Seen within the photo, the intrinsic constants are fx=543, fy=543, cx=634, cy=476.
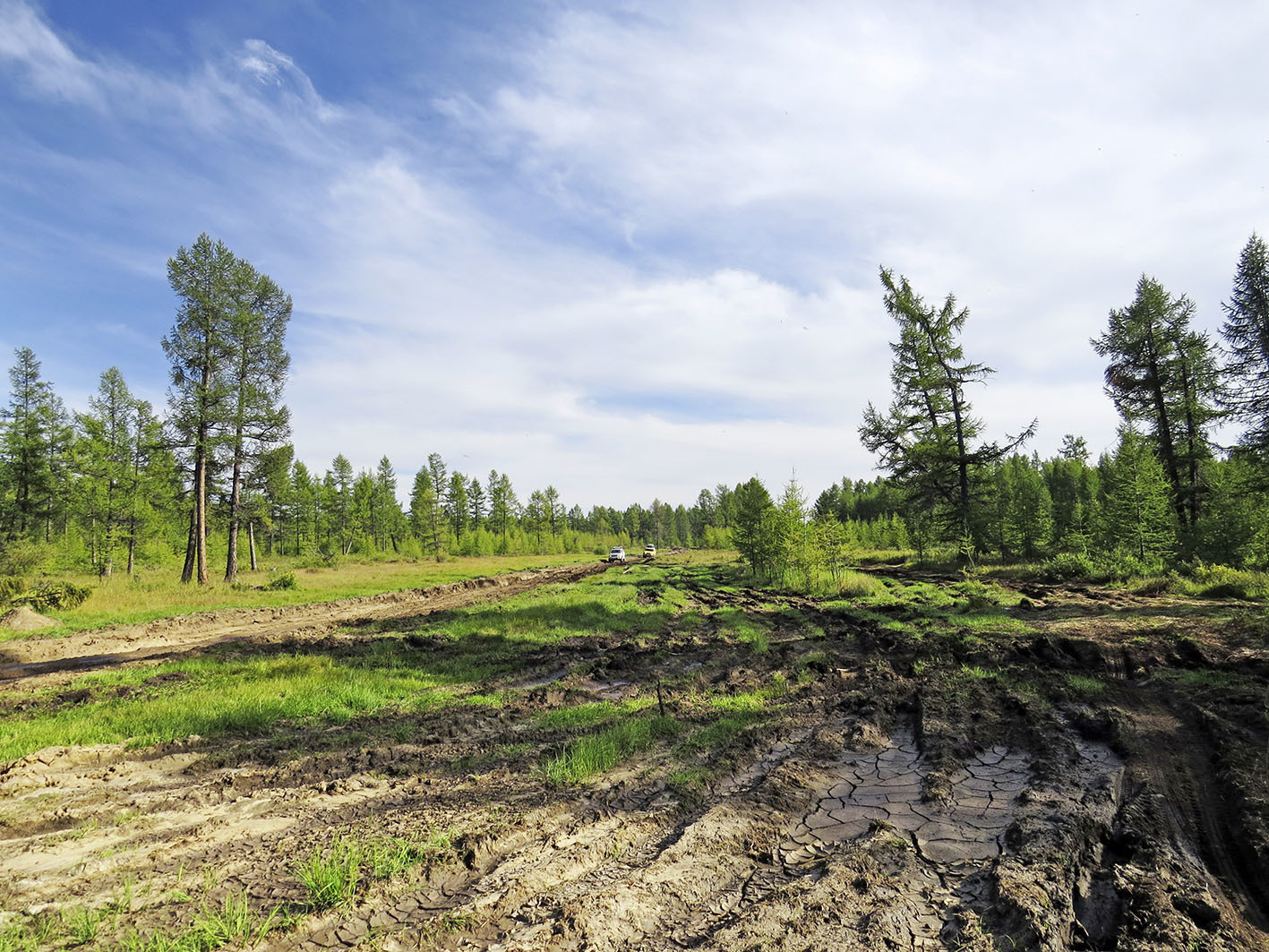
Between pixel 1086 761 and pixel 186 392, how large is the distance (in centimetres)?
3392

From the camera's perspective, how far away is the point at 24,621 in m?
16.6

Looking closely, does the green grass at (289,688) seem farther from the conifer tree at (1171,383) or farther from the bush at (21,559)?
the conifer tree at (1171,383)

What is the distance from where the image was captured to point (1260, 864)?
12.3ft

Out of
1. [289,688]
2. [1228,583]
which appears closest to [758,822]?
[289,688]

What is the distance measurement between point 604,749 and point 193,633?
16101 mm

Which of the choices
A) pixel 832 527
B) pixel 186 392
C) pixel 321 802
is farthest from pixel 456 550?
pixel 321 802

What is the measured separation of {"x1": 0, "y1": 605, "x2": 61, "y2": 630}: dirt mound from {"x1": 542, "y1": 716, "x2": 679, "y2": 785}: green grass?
65.1 feet

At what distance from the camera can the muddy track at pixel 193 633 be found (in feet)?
41.2

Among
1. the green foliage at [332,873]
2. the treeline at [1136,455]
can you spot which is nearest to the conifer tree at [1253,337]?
the treeline at [1136,455]

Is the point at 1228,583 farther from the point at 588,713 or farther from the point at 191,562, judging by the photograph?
the point at 191,562

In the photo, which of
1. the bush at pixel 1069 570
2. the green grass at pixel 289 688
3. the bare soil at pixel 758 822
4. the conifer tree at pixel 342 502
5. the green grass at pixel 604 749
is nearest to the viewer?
the bare soil at pixel 758 822

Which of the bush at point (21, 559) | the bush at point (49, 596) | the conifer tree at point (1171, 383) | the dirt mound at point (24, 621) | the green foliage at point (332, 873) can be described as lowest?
the green foliage at point (332, 873)

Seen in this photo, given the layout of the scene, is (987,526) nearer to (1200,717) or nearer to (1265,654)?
(1265,654)

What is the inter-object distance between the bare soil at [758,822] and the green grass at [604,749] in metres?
0.21
